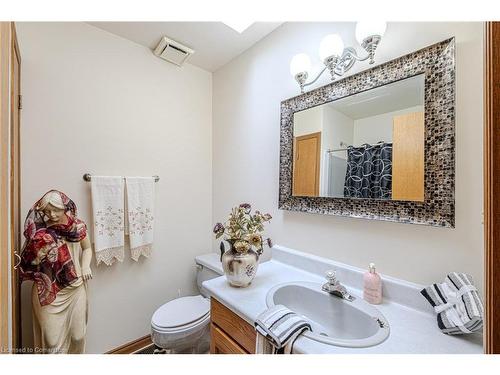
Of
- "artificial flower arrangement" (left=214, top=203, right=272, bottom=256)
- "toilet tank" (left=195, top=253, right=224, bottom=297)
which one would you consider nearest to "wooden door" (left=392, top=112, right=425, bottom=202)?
"artificial flower arrangement" (left=214, top=203, right=272, bottom=256)

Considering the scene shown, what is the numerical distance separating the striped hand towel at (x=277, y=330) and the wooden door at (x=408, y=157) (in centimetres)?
66

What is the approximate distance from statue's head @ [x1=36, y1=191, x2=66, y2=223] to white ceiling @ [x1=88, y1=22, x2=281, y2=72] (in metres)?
1.19

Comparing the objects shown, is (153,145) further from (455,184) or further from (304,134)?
(455,184)

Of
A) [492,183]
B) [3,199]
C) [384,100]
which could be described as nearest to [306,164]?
[384,100]

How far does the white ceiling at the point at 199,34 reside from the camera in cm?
151

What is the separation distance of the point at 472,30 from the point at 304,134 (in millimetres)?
753

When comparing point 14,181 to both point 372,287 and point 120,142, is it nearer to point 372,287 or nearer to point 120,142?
point 120,142

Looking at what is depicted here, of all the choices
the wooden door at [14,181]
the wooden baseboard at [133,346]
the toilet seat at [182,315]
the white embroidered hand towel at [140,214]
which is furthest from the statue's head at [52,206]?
the wooden baseboard at [133,346]

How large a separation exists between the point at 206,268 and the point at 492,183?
1.74 m

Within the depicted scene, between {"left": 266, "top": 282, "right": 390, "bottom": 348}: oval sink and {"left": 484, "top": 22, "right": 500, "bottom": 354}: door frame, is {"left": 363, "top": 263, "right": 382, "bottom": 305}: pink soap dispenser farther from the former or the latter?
{"left": 484, "top": 22, "right": 500, "bottom": 354}: door frame

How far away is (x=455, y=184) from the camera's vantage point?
828mm

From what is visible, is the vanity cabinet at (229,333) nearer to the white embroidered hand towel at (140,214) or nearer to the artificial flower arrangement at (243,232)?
the artificial flower arrangement at (243,232)

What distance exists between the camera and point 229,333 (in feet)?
3.24
